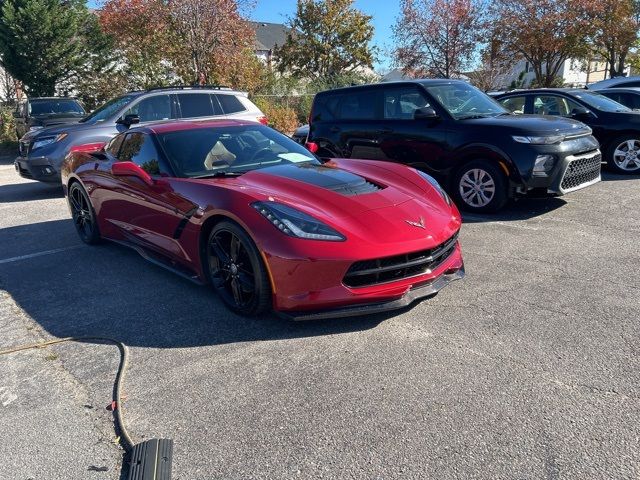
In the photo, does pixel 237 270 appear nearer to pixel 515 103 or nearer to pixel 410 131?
pixel 410 131

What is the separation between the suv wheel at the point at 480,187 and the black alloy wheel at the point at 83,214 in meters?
4.46

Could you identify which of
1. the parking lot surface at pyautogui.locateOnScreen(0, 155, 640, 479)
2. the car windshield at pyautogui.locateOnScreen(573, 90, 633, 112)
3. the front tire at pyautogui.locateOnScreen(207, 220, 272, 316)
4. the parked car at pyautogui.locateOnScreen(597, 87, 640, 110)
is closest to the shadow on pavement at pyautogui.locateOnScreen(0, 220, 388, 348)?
the parking lot surface at pyautogui.locateOnScreen(0, 155, 640, 479)

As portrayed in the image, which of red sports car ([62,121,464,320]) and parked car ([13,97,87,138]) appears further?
parked car ([13,97,87,138])

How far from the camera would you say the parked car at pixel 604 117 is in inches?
345

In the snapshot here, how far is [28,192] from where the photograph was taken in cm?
1013

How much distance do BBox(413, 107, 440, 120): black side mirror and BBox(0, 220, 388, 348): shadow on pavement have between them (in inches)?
153

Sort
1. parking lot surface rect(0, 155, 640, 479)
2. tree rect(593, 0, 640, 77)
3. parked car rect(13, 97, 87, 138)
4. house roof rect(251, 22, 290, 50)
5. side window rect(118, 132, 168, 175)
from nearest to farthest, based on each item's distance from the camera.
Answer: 1. parking lot surface rect(0, 155, 640, 479)
2. side window rect(118, 132, 168, 175)
3. parked car rect(13, 97, 87, 138)
4. tree rect(593, 0, 640, 77)
5. house roof rect(251, 22, 290, 50)

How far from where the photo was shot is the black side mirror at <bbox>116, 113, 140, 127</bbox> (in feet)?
30.5

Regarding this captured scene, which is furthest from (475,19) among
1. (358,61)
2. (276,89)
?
(358,61)

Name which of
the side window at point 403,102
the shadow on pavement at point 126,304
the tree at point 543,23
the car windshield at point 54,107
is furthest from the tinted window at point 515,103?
the tree at point 543,23

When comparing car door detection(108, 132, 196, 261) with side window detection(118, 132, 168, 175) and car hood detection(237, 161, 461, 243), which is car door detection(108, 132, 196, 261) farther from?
car hood detection(237, 161, 461, 243)

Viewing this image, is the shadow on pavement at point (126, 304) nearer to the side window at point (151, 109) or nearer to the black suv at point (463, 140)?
the black suv at point (463, 140)

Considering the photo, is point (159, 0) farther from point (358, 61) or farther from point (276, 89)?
point (358, 61)

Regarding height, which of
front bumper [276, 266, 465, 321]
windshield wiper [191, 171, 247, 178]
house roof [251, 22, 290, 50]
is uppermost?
house roof [251, 22, 290, 50]
